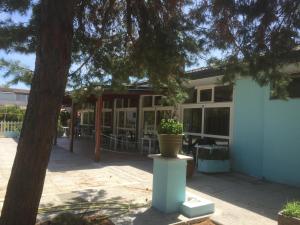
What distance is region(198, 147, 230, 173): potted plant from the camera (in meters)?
9.93

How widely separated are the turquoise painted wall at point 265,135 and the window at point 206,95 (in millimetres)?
1523

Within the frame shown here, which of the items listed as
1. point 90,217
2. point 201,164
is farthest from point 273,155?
point 90,217

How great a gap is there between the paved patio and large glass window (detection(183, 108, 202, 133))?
243 centimetres

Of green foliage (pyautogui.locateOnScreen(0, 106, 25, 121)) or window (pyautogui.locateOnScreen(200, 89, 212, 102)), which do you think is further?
green foliage (pyautogui.locateOnScreen(0, 106, 25, 121))

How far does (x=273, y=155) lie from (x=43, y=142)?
6671mm

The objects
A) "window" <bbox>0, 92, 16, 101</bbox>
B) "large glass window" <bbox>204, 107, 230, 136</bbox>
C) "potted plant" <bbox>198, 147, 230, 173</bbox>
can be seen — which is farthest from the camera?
"window" <bbox>0, 92, 16, 101</bbox>

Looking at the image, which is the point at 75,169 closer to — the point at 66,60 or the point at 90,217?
the point at 90,217

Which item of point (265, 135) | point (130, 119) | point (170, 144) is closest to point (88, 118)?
point (130, 119)

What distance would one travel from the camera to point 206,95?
1216 centimetres

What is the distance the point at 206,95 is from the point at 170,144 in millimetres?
6473

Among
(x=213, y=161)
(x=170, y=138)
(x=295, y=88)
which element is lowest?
(x=213, y=161)

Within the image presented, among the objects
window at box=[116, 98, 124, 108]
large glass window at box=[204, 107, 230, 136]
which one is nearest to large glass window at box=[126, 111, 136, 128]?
window at box=[116, 98, 124, 108]

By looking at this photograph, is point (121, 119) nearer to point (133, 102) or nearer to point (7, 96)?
point (133, 102)

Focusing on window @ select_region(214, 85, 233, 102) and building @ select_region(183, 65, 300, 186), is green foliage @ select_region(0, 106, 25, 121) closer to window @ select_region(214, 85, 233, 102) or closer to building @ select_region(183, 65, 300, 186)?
window @ select_region(214, 85, 233, 102)
